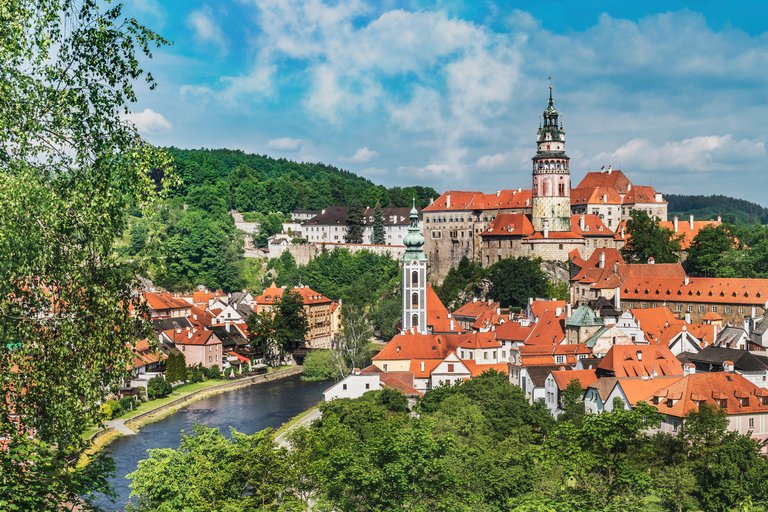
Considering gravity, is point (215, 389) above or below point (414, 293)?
below

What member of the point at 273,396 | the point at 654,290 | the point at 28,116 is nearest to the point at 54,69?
the point at 28,116

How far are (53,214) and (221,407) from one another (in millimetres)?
38890

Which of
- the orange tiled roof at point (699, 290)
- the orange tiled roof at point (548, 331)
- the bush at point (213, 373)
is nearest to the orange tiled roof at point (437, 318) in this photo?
the orange tiled roof at point (548, 331)

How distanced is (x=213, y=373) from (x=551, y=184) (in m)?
32.5

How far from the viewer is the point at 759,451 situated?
99.6ft

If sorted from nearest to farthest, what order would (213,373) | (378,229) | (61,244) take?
1. (61,244)
2. (213,373)
3. (378,229)

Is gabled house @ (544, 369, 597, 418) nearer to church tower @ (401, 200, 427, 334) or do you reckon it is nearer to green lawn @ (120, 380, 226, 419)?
church tower @ (401, 200, 427, 334)

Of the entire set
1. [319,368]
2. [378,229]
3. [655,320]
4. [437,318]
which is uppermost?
[378,229]

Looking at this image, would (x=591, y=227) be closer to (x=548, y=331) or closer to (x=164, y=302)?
(x=548, y=331)

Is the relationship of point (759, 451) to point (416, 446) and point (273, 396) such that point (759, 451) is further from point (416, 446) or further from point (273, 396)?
point (273, 396)

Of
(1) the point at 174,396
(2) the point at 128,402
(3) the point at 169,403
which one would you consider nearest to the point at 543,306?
(1) the point at 174,396

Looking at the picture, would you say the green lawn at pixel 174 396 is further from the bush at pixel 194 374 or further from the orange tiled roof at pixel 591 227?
the orange tiled roof at pixel 591 227

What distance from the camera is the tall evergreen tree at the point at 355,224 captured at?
3743 inches

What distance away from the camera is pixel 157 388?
1855 inches
